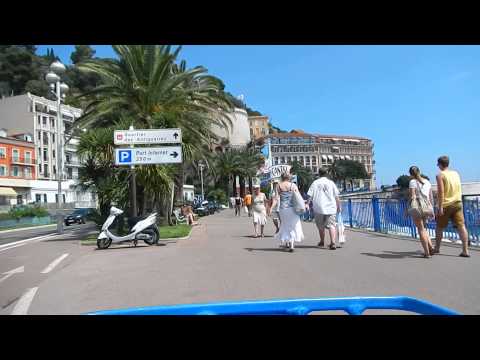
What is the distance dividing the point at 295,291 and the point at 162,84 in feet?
49.2

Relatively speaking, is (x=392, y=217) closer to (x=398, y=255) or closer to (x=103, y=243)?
(x=398, y=255)

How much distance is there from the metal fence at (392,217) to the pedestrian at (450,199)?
214 cm

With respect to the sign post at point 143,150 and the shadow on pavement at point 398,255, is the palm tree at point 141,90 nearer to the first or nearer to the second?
the sign post at point 143,150

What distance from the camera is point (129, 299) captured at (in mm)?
5629

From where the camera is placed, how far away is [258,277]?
6.72 meters

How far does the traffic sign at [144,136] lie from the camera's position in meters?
14.2

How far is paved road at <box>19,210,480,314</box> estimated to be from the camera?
5457mm

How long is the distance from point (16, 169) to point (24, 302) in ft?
212

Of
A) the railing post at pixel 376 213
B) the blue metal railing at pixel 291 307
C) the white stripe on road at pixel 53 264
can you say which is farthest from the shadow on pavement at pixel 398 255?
the white stripe on road at pixel 53 264

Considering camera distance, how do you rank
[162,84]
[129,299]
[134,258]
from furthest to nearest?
[162,84], [134,258], [129,299]

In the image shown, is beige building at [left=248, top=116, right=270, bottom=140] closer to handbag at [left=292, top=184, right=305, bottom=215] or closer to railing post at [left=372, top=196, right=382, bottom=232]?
railing post at [left=372, top=196, right=382, bottom=232]

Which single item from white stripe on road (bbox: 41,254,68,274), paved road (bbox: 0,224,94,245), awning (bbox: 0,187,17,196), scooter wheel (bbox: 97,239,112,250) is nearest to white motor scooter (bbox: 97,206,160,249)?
scooter wheel (bbox: 97,239,112,250)
